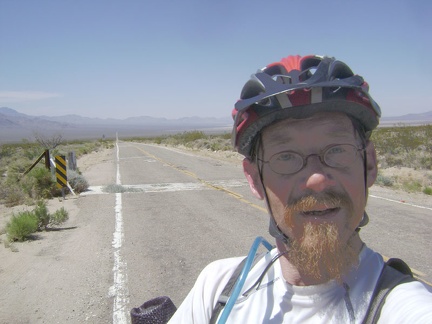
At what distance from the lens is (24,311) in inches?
176

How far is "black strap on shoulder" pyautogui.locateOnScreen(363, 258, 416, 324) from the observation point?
50.8 inches

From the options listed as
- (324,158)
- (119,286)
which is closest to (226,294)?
(324,158)

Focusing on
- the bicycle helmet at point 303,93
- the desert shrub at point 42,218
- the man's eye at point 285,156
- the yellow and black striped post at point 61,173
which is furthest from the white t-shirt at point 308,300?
the yellow and black striped post at point 61,173

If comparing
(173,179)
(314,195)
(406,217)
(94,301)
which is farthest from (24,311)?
(173,179)

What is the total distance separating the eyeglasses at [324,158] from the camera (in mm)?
1558

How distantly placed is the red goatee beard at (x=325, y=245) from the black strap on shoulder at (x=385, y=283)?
0.40 ft

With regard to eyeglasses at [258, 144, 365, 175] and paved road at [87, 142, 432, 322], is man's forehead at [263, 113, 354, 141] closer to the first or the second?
eyeglasses at [258, 144, 365, 175]

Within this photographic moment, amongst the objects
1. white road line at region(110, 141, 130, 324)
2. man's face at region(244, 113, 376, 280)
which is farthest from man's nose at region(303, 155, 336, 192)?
white road line at region(110, 141, 130, 324)

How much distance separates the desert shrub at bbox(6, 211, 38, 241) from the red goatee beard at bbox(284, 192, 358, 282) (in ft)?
23.6

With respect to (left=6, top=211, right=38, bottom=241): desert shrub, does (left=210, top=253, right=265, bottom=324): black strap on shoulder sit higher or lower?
higher

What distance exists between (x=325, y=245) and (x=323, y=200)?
170 millimetres

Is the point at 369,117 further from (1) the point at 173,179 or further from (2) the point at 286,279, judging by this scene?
(1) the point at 173,179

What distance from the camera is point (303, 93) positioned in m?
1.57

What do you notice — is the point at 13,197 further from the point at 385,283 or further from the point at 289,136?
the point at 385,283
